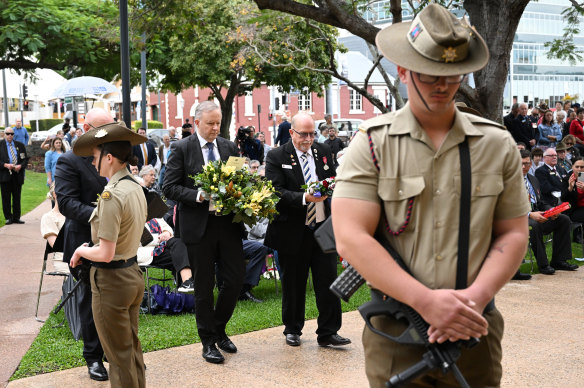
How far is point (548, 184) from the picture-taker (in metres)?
12.0

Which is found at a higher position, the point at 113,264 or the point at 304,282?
the point at 113,264

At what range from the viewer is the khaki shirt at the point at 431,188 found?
2676 millimetres

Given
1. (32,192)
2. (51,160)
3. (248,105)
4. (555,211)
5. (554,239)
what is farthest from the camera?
(248,105)

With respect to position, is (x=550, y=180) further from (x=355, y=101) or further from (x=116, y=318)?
(x=355, y=101)

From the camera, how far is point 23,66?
51.7 ft

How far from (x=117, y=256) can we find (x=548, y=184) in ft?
29.3

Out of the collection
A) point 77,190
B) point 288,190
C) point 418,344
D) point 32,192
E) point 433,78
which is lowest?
point 32,192

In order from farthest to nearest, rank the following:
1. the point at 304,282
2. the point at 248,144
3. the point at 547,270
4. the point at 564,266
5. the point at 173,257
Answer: the point at 248,144 < the point at 564,266 < the point at 547,270 < the point at 173,257 < the point at 304,282

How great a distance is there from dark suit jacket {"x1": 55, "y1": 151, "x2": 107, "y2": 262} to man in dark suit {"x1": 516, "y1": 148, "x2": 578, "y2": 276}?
652 cm

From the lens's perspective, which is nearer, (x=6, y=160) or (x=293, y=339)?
(x=293, y=339)

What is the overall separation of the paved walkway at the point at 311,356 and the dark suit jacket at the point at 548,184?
11.0ft

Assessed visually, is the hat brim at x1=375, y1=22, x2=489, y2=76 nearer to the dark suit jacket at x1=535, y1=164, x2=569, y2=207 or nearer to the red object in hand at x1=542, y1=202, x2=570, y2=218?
the red object in hand at x1=542, y1=202, x2=570, y2=218

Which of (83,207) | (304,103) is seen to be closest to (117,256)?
(83,207)

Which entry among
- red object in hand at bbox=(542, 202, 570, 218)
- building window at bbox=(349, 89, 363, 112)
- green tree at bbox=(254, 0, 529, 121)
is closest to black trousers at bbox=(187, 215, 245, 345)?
green tree at bbox=(254, 0, 529, 121)
